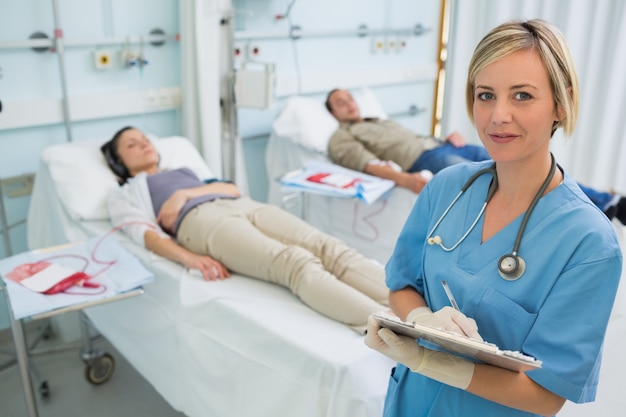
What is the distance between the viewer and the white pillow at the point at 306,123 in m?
3.34

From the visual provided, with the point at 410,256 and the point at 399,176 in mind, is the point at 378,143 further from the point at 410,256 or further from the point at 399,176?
the point at 410,256

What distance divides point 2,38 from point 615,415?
8.85ft

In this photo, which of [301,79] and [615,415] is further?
[301,79]

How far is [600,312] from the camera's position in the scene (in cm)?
92

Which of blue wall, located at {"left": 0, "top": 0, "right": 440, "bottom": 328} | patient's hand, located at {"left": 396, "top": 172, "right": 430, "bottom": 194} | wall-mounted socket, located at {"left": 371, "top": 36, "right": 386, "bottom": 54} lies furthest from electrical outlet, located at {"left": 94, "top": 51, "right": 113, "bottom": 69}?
wall-mounted socket, located at {"left": 371, "top": 36, "right": 386, "bottom": 54}

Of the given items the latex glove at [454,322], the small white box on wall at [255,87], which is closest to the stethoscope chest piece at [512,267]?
the latex glove at [454,322]

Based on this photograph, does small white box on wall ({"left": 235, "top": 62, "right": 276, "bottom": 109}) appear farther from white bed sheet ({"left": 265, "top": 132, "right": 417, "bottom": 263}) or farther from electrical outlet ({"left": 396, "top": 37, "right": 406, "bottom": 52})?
electrical outlet ({"left": 396, "top": 37, "right": 406, "bottom": 52})

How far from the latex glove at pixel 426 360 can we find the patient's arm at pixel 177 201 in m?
1.44

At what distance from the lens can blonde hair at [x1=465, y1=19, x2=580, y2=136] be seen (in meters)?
0.99

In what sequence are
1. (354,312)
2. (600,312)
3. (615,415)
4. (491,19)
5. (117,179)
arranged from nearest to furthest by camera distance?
(600,312)
(615,415)
(354,312)
(117,179)
(491,19)

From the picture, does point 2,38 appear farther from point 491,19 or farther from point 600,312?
point 491,19

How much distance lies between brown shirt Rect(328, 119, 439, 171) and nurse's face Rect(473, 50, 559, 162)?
2.31 meters

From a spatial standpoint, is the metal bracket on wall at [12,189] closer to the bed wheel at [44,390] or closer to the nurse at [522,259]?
the bed wheel at [44,390]

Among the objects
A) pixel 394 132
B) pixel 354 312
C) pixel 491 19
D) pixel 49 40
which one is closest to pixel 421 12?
pixel 491 19
